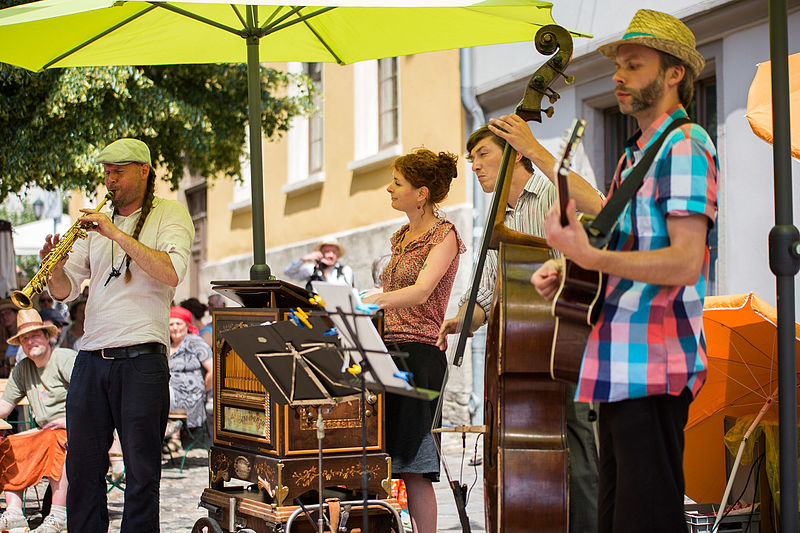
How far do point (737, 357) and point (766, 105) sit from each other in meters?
1.16

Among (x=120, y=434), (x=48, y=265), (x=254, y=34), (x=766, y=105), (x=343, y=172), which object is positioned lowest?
(x=120, y=434)

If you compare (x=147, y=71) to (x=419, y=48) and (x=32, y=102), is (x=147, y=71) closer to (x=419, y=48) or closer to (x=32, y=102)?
(x=32, y=102)

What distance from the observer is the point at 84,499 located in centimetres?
456

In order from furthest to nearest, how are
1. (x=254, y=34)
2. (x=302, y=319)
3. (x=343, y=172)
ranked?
(x=343, y=172) < (x=254, y=34) < (x=302, y=319)

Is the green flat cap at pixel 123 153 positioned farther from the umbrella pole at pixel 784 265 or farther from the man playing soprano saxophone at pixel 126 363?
the umbrella pole at pixel 784 265

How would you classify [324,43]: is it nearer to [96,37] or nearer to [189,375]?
[96,37]

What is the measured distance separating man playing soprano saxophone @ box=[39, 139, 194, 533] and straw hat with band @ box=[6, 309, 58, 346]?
242 cm

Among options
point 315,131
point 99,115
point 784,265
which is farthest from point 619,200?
point 315,131

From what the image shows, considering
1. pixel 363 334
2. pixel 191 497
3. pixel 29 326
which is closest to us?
pixel 363 334

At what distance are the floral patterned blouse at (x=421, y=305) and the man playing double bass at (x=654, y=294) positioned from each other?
1.66 metres

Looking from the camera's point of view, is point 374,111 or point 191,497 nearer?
point 191,497

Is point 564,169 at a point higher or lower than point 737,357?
higher

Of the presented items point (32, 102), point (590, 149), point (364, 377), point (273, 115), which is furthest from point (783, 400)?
point (273, 115)

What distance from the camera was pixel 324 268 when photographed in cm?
1061
